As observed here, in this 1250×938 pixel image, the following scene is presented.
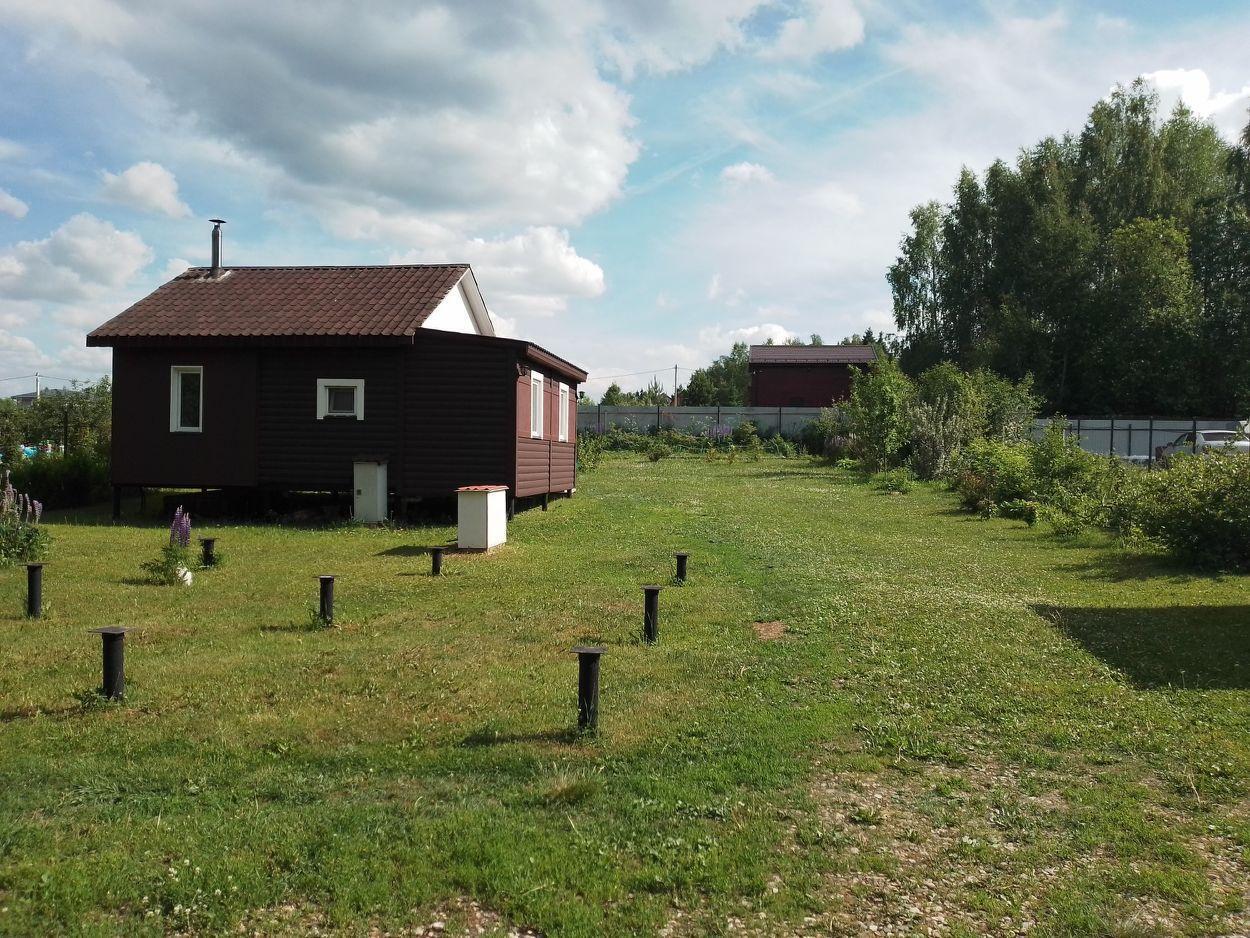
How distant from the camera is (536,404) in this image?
62.5 ft

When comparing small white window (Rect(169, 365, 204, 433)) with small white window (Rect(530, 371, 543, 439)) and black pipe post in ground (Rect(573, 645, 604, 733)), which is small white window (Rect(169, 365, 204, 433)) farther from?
black pipe post in ground (Rect(573, 645, 604, 733))

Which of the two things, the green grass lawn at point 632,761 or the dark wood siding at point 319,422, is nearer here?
the green grass lawn at point 632,761

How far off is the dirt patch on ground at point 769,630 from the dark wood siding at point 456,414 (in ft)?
29.7

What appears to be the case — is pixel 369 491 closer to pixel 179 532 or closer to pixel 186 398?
pixel 186 398

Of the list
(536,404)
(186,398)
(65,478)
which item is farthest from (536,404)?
(65,478)

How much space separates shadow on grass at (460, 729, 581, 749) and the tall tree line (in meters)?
41.9

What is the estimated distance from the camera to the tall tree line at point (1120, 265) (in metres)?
45.0

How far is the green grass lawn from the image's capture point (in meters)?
3.59

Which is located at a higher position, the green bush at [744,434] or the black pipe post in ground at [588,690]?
the green bush at [744,434]

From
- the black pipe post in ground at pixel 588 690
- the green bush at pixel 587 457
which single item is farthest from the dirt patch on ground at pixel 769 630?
the green bush at pixel 587 457

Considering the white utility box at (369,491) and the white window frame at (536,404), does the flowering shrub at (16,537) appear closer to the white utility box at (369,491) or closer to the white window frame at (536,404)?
the white utility box at (369,491)

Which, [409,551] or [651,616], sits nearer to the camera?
[651,616]

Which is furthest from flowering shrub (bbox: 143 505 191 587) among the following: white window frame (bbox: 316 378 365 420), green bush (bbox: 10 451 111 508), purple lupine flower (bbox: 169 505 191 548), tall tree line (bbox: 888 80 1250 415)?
tall tree line (bbox: 888 80 1250 415)

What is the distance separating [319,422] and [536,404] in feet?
13.7
